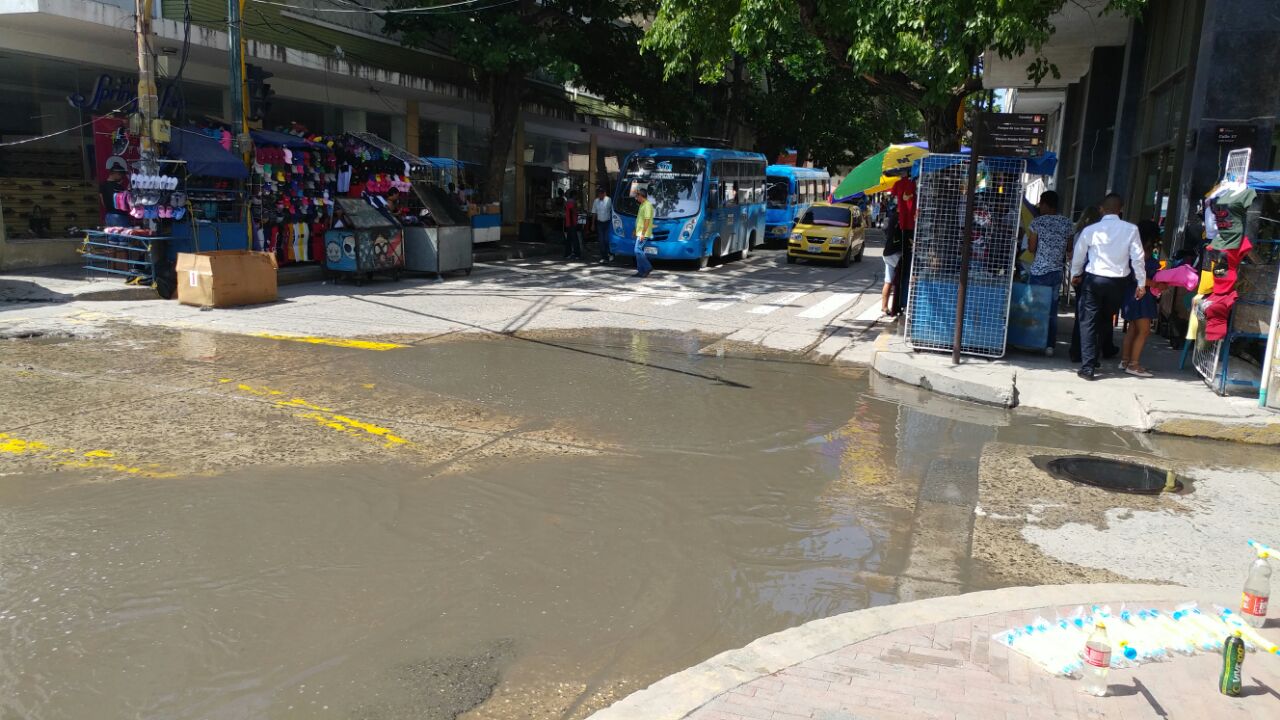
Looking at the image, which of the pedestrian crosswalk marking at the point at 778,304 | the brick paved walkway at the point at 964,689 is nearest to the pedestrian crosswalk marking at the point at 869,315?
the pedestrian crosswalk marking at the point at 778,304

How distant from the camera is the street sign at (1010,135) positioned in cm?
916

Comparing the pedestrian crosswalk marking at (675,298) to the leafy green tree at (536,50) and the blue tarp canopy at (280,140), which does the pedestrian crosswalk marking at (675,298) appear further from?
the blue tarp canopy at (280,140)

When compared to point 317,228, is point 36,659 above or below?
below

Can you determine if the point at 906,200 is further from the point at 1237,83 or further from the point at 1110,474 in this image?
the point at 1110,474

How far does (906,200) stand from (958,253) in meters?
2.76

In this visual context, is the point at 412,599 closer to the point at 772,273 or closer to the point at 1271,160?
the point at 1271,160

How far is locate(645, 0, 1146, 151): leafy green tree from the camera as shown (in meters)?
10.3

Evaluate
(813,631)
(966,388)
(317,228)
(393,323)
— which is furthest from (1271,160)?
(317,228)

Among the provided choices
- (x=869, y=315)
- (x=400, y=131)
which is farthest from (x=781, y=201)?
(x=869, y=315)

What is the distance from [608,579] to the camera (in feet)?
15.5

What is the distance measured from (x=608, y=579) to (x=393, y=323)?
8738 mm

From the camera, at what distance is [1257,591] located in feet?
12.3

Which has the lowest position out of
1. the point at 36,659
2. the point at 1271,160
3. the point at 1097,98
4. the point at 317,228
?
the point at 36,659

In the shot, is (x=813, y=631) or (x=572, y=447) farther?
(x=572, y=447)
